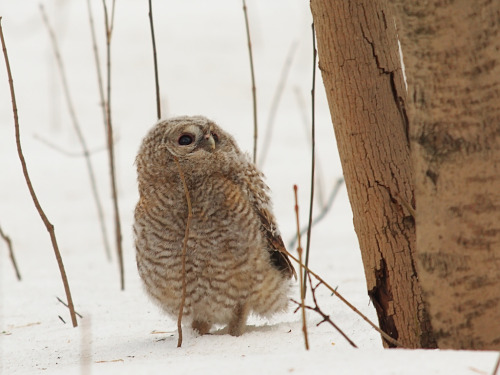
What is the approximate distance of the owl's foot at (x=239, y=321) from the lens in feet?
10.2

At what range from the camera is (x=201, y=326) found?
10.6 ft

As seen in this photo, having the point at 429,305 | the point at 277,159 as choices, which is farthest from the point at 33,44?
the point at 429,305

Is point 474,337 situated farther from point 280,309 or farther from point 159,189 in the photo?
point 159,189

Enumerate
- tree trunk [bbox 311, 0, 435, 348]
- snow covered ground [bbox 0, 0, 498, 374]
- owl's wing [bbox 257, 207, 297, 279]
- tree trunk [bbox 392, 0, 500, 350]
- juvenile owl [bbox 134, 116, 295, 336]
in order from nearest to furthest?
1. tree trunk [bbox 392, 0, 500, 350]
2. tree trunk [bbox 311, 0, 435, 348]
3. snow covered ground [bbox 0, 0, 498, 374]
4. juvenile owl [bbox 134, 116, 295, 336]
5. owl's wing [bbox 257, 207, 297, 279]

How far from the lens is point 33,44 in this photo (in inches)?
397

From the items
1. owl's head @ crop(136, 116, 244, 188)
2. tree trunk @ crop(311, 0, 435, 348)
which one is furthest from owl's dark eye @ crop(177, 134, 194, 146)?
tree trunk @ crop(311, 0, 435, 348)

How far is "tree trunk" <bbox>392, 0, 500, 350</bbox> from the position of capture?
6.10 feet

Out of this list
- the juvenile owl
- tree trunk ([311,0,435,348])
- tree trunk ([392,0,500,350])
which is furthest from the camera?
the juvenile owl

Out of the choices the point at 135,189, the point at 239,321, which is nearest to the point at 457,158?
the point at 239,321

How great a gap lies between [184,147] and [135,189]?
4.19 m

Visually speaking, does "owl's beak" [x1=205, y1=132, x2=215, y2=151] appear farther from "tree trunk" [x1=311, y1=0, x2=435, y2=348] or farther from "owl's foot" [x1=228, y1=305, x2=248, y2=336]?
"tree trunk" [x1=311, y1=0, x2=435, y2=348]

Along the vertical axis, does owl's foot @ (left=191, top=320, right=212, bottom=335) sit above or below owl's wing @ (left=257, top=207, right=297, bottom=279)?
below

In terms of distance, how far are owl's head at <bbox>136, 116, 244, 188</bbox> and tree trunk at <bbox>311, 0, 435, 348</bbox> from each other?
0.82m

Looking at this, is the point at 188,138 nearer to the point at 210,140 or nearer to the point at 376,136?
the point at 210,140
